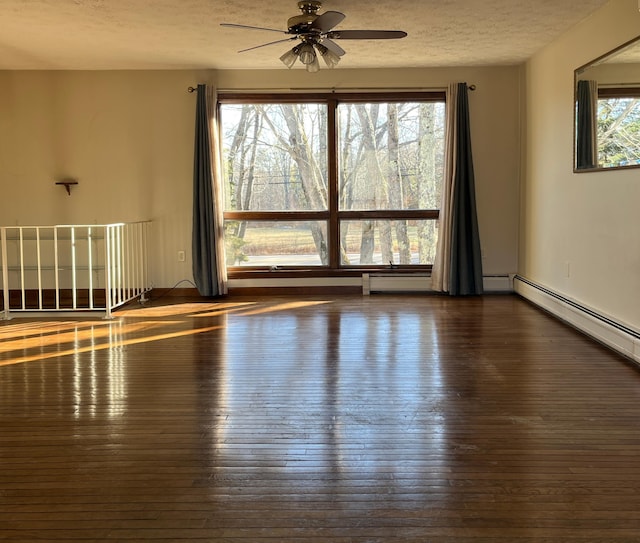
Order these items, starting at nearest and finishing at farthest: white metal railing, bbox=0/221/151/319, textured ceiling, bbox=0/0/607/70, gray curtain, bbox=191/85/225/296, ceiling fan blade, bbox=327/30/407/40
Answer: ceiling fan blade, bbox=327/30/407/40 → textured ceiling, bbox=0/0/607/70 → gray curtain, bbox=191/85/225/296 → white metal railing, bbox=0/221/151/319

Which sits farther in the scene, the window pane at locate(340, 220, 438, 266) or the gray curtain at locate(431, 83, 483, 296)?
the window pane at locate(340, 220, 438, 266)

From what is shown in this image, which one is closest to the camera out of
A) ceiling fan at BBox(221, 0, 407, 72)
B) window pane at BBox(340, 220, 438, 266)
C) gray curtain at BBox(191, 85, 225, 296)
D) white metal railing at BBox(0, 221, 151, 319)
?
ceiling fan at BBox(221, 0, 407, 72)

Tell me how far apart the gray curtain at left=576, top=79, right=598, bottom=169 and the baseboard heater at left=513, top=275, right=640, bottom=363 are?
1.14 metres

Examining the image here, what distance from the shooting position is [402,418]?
2998mm

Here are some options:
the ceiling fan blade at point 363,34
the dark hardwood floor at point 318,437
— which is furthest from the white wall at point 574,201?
the ceiling fan blade at point 363,34

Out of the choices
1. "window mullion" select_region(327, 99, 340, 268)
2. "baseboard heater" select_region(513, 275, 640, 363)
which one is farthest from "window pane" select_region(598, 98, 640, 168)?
"window mullion" select_region(327, 99, 340, 268)

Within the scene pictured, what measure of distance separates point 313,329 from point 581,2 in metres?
3.18

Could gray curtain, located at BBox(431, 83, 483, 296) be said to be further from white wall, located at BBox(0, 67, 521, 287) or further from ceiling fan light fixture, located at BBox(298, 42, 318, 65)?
ceiling fan light fixture, located at BBox(298, 42, 318, 65)

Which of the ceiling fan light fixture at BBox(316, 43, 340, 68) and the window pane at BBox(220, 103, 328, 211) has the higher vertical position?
the ceiling fan light fixture at BBox(316, 43, 340, 68)

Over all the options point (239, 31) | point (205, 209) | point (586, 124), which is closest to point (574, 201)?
point (586, 124)

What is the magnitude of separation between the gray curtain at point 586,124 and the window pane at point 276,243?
2.96 m

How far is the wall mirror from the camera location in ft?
13.4

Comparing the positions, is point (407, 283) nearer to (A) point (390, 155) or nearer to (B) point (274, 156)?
(A) point (390, 155)

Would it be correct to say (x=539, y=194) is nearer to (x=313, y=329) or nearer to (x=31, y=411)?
(x=313, y=329)
